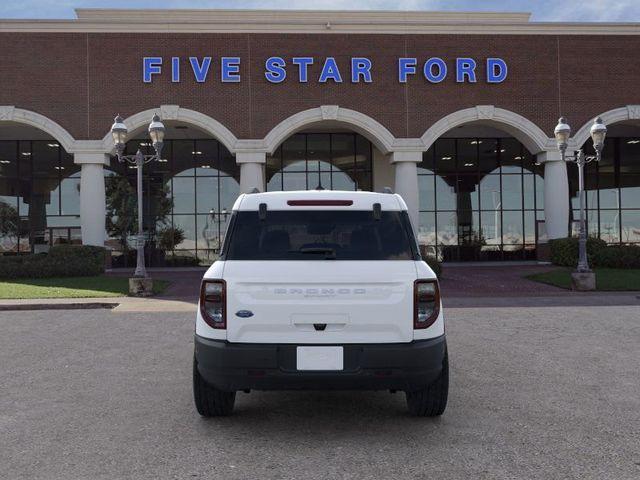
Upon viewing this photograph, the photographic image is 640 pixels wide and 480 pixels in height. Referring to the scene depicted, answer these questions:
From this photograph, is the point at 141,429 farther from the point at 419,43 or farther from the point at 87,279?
the point at 419,43

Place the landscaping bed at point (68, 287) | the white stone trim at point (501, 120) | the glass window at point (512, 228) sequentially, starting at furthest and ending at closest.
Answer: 1. the glass window at point (512, 228)
2. the white stone trim at point (501, 120)
3. the landscaping bed at point (68, 287)

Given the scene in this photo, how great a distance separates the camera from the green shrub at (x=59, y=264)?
63.9 ft

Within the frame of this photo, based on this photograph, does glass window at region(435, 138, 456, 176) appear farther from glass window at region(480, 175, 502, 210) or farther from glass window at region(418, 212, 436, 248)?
A: glass window at region(418, 212, 436, 248)

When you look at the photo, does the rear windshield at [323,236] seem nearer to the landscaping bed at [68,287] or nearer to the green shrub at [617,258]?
the landscaping bed at [68,287]

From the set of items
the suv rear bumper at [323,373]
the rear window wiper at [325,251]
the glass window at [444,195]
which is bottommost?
the suv rear bumper at [323,373]

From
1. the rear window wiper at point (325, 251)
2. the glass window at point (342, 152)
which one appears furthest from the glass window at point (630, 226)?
the rear window wiper at point (325, 251)

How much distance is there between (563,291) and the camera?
16359 mm

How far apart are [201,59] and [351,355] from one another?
2151 cm

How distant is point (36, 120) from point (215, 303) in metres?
22.0

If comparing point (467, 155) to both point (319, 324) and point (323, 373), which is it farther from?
point (323, 373)

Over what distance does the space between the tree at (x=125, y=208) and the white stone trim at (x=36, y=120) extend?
20.0 feet

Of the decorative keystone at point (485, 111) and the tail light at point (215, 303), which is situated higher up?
the decorative keystone at point (485, 111)

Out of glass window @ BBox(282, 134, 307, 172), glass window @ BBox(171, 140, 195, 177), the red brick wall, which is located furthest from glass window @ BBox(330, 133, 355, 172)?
glass window @ BBox(171, 140, 195, 177)

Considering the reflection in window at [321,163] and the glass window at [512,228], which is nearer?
the reflection in window at [321,163]
